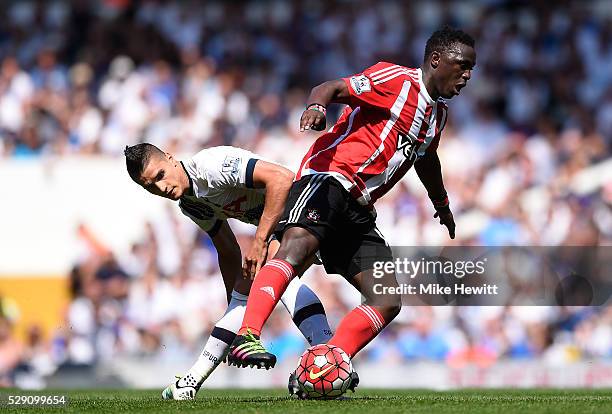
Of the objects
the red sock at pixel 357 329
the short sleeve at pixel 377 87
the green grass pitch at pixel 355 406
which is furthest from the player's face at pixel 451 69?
the green grass pitch at pixel 355 406

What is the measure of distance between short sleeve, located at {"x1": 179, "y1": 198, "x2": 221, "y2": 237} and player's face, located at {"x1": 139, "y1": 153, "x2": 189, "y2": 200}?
34 centimetres

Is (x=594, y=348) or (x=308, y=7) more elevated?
(x=308, y=7)

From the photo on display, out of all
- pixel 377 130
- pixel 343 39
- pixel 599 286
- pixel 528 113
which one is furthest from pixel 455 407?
pixel 343 39

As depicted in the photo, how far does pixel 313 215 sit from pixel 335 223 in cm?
19

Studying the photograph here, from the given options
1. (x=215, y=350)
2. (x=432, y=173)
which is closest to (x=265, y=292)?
(x=215, y=350)

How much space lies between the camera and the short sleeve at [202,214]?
7.17 meters

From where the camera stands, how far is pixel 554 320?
11.3 meters

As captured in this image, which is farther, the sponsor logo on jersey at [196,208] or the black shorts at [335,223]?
the sponsor logo on jersey at [196,208]

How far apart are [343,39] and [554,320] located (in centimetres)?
601

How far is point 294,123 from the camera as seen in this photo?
14.3 meters

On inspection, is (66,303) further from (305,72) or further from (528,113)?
(528,113)

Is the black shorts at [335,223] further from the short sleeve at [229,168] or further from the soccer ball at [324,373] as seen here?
the soccer ball at [324,373]

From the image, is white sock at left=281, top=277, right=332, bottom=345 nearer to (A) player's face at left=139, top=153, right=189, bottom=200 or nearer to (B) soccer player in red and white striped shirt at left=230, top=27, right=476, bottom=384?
(B) soccer player in red and white striped shirt at left=230, top=27, right=476, bottom=384

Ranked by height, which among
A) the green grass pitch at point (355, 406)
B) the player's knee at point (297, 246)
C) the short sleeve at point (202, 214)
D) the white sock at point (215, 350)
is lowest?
the green grass pitch at point (355, 406)
